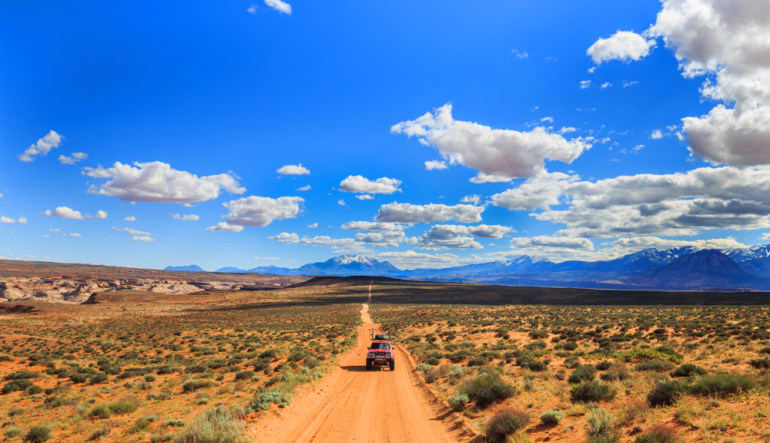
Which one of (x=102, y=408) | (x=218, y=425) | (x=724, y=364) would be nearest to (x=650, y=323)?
(x=724, y=364)

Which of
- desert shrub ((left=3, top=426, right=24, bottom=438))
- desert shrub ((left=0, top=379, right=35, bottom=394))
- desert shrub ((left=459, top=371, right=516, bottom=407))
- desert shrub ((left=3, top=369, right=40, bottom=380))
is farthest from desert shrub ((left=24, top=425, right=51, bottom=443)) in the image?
desert shrub ((left=459, top=371, right=516, bottom=407))

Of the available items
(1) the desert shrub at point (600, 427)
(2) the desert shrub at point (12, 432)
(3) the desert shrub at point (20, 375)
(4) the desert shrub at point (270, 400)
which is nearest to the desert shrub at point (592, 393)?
(1) the desert shrub at point (600, 427)

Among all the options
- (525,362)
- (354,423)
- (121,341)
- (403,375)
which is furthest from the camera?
(121,341)

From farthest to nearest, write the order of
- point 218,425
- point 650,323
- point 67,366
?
point 650,323, point 67,366, point 218,425

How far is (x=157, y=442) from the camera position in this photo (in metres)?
11.1

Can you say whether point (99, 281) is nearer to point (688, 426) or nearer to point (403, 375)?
point (403, 375)

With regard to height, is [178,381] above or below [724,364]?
below

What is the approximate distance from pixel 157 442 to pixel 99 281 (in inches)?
6417

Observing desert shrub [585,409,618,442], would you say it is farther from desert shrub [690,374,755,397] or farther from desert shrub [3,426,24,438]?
desert shrub [3,426,24,438]

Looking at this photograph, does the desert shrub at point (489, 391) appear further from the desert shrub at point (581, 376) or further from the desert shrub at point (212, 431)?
the desert shrub at point (212, 431)

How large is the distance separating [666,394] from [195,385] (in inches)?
782

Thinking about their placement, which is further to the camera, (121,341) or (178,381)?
(121,341)

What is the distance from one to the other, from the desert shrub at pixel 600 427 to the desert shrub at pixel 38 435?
16.7 meters

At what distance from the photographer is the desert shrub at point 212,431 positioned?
999 cm
